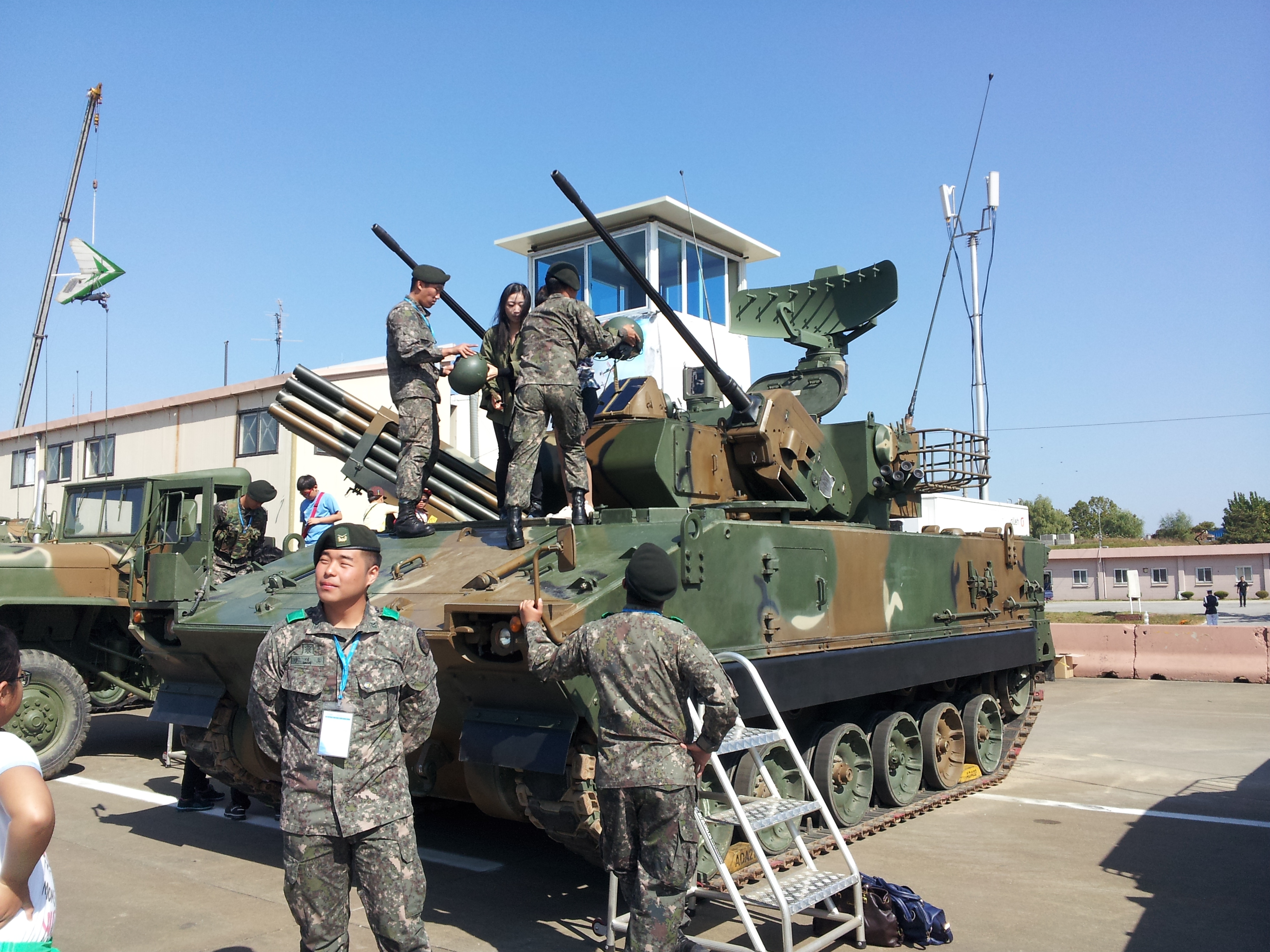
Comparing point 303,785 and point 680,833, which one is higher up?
point 303,785

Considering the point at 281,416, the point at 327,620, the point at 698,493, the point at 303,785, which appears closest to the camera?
the point at 303,785

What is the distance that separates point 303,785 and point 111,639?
329 inches

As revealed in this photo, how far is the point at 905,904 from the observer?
5.06m

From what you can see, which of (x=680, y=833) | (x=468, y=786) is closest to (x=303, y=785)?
(x=680, y=833)

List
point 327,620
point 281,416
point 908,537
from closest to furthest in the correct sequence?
point 327,620, point 908,537, point 281,416

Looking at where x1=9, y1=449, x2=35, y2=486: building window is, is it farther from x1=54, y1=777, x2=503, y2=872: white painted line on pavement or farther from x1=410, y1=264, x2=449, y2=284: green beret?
x1=410, y1=264, x2=449, y2=284: green beret

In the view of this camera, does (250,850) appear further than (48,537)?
No

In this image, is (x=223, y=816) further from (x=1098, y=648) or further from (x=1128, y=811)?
(x=1098, y=648)

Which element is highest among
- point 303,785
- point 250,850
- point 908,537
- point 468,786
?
point 908,537

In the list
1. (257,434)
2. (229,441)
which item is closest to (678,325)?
(257,434)

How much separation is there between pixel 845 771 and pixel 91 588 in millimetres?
6922

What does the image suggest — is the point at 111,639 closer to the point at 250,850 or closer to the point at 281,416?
the point at 281,416

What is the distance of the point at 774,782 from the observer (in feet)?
20.0

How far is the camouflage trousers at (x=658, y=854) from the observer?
3912 millimetres
